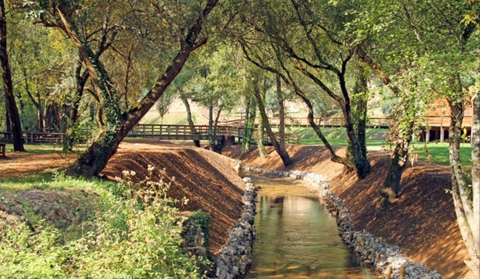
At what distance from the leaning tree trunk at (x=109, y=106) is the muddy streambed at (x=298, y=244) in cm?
510

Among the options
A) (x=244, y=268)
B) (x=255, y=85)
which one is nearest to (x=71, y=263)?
(x=244, y=268)

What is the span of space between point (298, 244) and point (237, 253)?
390cm

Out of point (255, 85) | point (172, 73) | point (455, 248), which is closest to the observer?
point (455, 248)

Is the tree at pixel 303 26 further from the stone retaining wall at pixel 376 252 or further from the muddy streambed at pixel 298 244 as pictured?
the muddy streambed at pixel 298 244

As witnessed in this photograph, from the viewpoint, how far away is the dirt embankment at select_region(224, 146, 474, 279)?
43.5 feet

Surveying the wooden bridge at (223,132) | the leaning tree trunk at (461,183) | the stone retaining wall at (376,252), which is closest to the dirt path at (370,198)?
the stone retaining wall at (376,252)

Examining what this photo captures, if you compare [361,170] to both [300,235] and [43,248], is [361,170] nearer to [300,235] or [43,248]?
[300,235]

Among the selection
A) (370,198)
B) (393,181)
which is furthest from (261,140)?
(393,181)

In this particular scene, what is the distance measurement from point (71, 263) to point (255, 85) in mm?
27380

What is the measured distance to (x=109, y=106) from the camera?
15070mm

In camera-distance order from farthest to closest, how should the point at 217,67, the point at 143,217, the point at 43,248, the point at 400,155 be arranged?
the point at 217,67 → the point at 400,155 → the point at 143,217 → the point at 43,248

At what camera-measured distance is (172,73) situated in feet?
51.0

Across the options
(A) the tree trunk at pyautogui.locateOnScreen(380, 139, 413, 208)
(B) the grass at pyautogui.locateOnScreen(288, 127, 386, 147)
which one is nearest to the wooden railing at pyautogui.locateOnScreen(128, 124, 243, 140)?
(B) the grass at pyautogui.locateOnScreen(288, 127, 386, 147)

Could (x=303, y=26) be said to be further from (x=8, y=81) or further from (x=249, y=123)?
(x=249, y=123)
